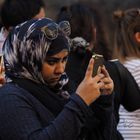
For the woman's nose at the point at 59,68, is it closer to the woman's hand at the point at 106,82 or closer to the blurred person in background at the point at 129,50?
the woman's hand at the point at 106,82

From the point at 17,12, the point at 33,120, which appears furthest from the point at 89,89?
the point at 17,12

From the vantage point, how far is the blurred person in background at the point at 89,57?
288cm

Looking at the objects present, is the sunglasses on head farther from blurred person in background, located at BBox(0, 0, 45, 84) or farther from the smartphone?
blurred person in background, located at BBox(0, 0, 45, 84)

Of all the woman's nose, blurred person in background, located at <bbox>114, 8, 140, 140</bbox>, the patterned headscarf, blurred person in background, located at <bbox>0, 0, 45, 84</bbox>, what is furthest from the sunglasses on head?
blurred person in background, located at <bbox>0, 0, 45, 84</bbox>

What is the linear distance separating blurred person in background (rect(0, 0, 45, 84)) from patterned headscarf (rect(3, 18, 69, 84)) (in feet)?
5.13

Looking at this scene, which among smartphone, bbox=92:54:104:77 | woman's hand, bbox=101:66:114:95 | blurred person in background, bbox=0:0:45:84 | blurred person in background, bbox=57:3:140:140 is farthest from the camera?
blurred person in background, bbox=0:0:45:84

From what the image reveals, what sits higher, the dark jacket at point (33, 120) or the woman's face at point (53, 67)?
the woman's face at point (53, 67)

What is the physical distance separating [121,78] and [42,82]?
87 centimetres

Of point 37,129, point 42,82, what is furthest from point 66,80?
point 37,129

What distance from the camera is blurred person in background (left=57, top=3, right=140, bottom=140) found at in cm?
288

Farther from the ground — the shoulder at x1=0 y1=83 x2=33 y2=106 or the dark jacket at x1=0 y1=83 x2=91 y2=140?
the shoulder at x1=0 y1=83 x2=33 y2=106

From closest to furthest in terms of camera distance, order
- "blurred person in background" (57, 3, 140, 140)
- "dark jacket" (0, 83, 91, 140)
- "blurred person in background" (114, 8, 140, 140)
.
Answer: "dark jacket" (0, 83, 91, 140), "blurred person in background" (57, 3, 140, 140), "blurred person in background" (114, 8, 140, 140)

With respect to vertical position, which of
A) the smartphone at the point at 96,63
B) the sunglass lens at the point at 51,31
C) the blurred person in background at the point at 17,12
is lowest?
the smartphone at the point at 96,63

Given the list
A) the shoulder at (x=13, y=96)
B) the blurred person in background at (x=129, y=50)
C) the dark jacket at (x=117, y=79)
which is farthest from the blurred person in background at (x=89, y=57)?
the shoulder at (x=13, y=96)
